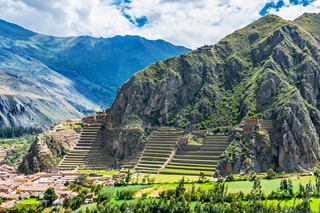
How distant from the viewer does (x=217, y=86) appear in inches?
6176

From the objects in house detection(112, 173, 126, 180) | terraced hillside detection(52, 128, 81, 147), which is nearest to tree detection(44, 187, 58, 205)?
house detection(112, 173, 126, 180)

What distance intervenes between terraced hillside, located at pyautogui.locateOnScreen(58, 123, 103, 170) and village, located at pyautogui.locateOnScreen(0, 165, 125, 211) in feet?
27.0


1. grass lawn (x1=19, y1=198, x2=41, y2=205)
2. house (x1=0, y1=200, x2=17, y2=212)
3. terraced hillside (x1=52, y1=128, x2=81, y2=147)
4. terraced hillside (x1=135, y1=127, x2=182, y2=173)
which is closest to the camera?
house (x1=0, y1=200, x2=17, y2=212)

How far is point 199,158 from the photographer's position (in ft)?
401

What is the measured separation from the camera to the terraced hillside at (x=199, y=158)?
4584 inches

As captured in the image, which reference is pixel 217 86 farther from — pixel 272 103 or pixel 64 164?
pixel 64 164

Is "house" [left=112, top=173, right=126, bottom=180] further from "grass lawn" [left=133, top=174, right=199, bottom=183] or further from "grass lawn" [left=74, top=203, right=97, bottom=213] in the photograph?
"grass lawn" [left=74, top=203, right=97, bottom=213]

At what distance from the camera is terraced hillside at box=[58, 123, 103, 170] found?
461ft

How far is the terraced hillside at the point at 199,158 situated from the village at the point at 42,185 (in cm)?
1559

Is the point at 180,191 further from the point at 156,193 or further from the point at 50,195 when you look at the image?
the point at 50,195

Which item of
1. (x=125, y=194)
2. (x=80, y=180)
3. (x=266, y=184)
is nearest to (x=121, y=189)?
(x=125, y=194)

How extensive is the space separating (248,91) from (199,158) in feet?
113

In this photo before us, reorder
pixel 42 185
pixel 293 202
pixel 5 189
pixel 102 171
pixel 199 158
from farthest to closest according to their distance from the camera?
1. pixel 102 171
2. pixel 199 158
3. pixel 42 185
4. pixel 5 189
5. pixel 293 202

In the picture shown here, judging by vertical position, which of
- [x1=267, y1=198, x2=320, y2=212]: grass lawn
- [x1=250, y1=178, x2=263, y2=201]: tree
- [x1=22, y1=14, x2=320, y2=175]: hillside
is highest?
[x1=22, y1=14, x2=320, y2=175]: hillside
